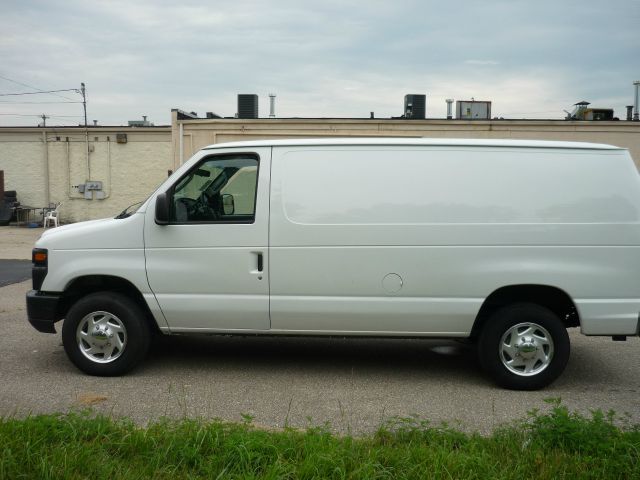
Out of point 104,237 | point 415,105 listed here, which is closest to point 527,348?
point 104,237

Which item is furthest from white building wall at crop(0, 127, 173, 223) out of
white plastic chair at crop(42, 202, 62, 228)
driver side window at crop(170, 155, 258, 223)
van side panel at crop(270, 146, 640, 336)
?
van side panel at crop(270, 146, 640, 336)

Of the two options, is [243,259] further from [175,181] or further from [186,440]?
[186,440]

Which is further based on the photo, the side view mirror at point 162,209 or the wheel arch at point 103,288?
the wheel arch at point 103,288

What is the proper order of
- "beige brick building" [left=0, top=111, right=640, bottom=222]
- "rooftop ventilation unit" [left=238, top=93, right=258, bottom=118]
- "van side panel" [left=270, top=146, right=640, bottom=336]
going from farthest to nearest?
"beige brick building" [left=0, top=111, right=640, bottom=222] < "rooftop ventilation unit" [left=238, top=93, right=258, bottom=118] < "van side panel" [left=270, top=146, right=640, bottom=336]

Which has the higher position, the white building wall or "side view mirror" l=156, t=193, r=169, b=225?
the white building wall

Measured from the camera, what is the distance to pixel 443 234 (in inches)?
228

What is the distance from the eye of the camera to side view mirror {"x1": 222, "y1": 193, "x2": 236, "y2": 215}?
19.9 feet

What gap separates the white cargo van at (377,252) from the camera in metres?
5.75

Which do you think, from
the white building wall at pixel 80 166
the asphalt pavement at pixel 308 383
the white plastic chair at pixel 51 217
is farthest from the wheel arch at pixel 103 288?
the white building wall at pixel 80 166

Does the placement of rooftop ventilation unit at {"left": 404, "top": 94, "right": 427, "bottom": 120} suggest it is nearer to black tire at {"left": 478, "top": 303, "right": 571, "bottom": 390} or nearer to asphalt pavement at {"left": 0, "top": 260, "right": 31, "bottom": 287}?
asphalt pavement at {"left": 0, "top": 260, "right": 31, "bottom": 287}

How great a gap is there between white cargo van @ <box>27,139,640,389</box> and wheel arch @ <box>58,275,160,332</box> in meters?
0.07

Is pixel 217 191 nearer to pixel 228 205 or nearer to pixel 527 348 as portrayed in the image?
pixel 228 205

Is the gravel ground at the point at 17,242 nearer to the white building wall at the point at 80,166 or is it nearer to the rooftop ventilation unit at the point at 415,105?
the white building wall at the point at 80,166

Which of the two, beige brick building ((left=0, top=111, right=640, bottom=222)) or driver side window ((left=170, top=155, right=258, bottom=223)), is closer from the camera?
driver side window ((left=170, top=155, right=258, bottom=223))
